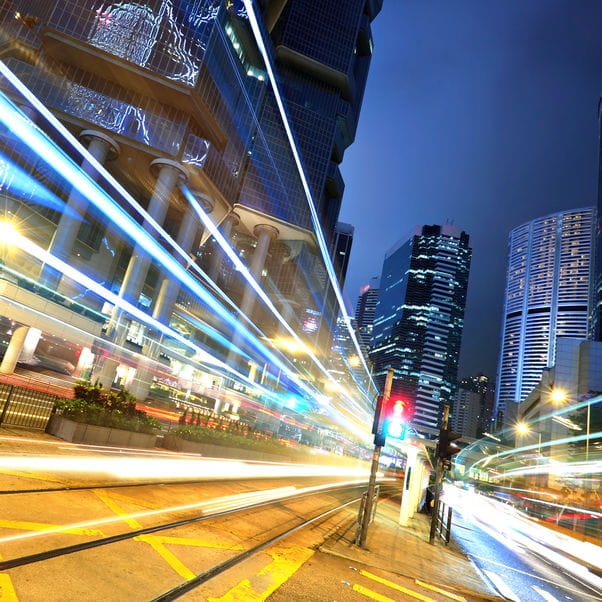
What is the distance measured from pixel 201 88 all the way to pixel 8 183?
26142mm

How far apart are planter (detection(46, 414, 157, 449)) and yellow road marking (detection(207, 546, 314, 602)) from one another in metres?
9.49

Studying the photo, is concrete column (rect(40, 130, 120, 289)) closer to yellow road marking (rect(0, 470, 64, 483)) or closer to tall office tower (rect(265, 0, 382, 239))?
yellow road marking (rect(0, 470, 64, 483))

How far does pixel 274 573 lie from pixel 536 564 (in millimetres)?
12917

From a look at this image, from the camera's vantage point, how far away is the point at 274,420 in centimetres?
5912

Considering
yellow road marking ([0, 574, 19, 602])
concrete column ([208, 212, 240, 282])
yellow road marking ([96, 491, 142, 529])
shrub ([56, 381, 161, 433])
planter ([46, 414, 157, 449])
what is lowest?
yellow road marking ([96, 491, 142, 529])

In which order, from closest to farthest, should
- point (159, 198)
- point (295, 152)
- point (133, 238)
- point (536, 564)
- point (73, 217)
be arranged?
point (536, 564)
point (295, 152)
point (73, 217)
point (159, 198)
point (133, 238)

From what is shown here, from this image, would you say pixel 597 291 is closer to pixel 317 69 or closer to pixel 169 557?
pixel 317 69

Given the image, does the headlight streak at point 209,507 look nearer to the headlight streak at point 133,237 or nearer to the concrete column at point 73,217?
the headlight streak at point 133,237

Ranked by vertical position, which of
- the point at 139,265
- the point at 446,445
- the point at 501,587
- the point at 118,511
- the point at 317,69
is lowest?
the point at 501,587

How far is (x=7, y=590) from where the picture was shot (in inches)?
162

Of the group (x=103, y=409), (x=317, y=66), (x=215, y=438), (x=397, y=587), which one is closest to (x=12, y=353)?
(x=215, y=438)

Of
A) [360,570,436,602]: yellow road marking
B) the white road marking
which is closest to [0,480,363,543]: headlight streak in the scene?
[360,570,436,602]: yellow road marking

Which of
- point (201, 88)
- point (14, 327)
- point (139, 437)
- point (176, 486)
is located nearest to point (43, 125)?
point (201, 88)

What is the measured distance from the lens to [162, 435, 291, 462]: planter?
66.0 ft
